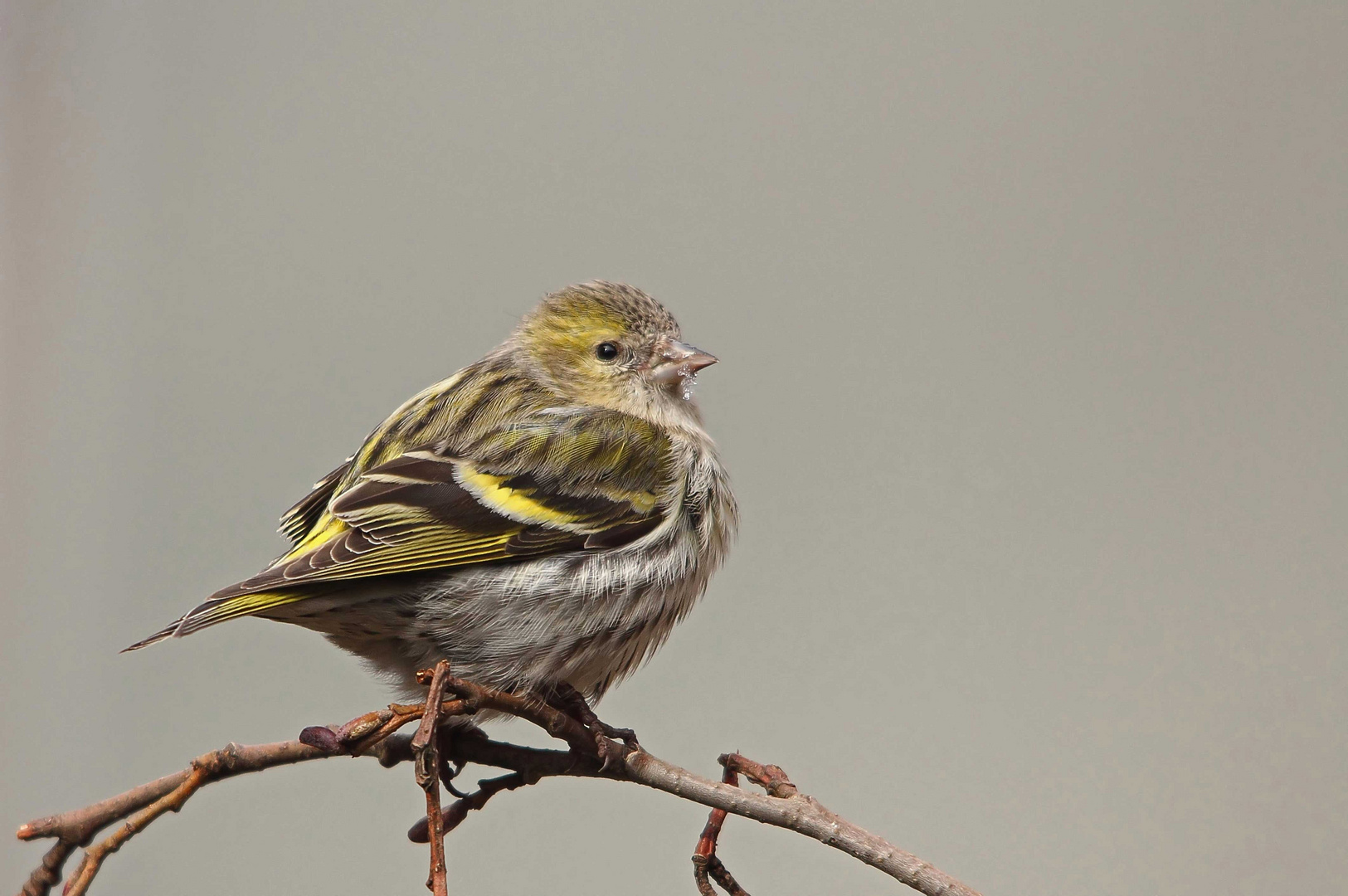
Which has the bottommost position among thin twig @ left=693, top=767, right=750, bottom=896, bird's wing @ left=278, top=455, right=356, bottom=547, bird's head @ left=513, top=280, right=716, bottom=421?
thin twig @ left=693, top=767, right=750, bottom=896

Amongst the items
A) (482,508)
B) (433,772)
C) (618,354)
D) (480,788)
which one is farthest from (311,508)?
(433,772)

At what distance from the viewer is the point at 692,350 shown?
1493mm

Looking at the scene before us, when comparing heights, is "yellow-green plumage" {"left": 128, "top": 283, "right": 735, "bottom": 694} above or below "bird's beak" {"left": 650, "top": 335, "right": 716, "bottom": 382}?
below

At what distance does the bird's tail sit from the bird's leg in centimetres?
26

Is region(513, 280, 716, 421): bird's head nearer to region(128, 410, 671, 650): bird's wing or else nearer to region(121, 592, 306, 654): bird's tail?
region(128, 410, 671, 650): bird's wing

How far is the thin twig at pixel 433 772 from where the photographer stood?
65 cm

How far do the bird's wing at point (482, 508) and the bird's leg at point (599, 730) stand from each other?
0.65 ft

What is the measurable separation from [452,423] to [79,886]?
0.66 m

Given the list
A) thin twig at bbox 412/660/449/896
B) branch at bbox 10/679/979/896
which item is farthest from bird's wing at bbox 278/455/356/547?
thin twig at bbox 412/660/449/896

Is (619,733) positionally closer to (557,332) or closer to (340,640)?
(340,640)

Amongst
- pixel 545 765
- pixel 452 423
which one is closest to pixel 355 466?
pixel 452 423

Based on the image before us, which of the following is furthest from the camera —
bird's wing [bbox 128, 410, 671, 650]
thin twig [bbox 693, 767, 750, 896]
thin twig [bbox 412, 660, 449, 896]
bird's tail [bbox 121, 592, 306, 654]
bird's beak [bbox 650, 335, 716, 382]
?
bird's beak [bbox 650, 335, 716, 382]

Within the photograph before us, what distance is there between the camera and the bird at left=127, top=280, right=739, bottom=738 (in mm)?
1097

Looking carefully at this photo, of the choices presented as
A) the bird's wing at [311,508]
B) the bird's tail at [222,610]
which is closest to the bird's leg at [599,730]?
the bird's tail at [222,610]
